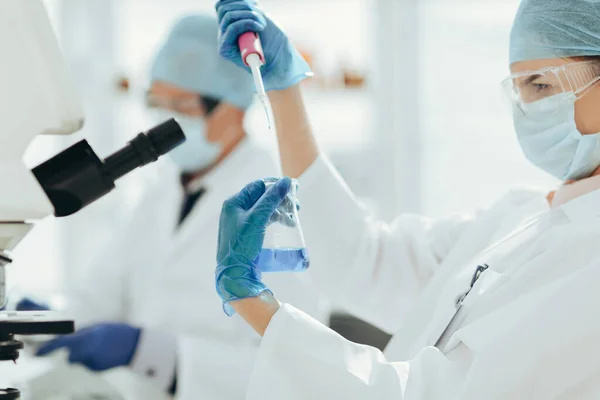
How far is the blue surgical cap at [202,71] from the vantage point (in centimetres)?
188

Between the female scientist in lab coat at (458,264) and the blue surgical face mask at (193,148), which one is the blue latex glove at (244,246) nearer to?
the female scientist in lab coat at (458,264)

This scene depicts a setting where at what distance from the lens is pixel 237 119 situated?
1.93 metres

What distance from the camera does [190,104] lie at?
1884mm

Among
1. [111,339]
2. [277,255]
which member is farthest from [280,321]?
[111,339]

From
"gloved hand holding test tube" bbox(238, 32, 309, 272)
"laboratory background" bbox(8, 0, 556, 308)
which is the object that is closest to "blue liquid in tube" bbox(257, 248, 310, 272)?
"gloved hand holding test tube" bbox(238, 32, 309, 272)

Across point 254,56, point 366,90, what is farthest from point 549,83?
point 366,90

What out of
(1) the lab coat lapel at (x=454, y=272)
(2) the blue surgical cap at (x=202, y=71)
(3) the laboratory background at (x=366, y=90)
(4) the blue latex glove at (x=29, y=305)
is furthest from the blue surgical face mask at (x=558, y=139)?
(3) the laboratory background at (x=366, y=90)

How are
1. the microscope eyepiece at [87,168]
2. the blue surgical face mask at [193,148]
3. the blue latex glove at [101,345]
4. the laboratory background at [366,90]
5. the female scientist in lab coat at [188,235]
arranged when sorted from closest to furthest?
the microscope eyepiece at [87,168] → the blue latex glove at [101,345] → the female scientist in lab coat at [188,235] → the blue surgical face mask at [193,148] → the laboratory background at [366,90]

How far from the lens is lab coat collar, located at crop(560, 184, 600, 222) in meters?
1.01

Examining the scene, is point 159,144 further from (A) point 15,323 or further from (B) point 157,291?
(B) point 157,291

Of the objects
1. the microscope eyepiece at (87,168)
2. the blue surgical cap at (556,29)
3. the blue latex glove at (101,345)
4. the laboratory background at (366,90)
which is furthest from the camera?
the laboratory background at (366,90)

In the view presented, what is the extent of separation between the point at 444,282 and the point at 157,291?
0.88m

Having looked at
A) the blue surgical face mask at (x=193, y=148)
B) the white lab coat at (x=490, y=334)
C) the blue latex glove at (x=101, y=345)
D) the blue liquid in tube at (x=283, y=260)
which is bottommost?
the blue latex glove at (x=101, y=345)

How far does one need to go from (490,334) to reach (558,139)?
38cm
